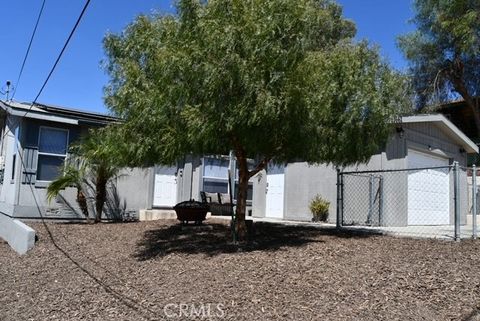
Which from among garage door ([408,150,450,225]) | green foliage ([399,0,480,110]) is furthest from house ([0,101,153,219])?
green foliage ([399,0,480,110])

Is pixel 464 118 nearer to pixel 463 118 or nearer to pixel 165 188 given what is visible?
pixel 463 118

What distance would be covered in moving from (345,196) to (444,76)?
11.6 metres

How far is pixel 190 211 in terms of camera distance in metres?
12.5

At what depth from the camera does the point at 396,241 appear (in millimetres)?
9516

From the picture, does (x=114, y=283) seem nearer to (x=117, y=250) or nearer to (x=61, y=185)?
(x=117, y=250)

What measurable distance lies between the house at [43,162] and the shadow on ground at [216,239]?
4022 mm

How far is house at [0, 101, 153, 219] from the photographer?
49.0 feet

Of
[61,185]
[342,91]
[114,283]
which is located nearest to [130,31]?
[342,91]

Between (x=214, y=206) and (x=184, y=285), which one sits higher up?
(x=214, y=206)

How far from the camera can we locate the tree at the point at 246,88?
7.80 m

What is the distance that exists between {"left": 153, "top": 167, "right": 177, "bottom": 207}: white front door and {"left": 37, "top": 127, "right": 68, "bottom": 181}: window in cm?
350

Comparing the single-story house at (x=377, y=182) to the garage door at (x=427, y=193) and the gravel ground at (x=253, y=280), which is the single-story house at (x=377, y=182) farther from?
the gravel ground at (x=253, y=280)

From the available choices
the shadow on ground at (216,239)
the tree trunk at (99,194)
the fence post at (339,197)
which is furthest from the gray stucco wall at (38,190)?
the fence post at (339,197)

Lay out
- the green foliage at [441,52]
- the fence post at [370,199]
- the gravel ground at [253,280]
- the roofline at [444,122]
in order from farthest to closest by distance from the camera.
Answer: the green foliage at [441,52] < the roofline at [444,122] < the fence post at [370,199] < the gravel ground at [253,280]
